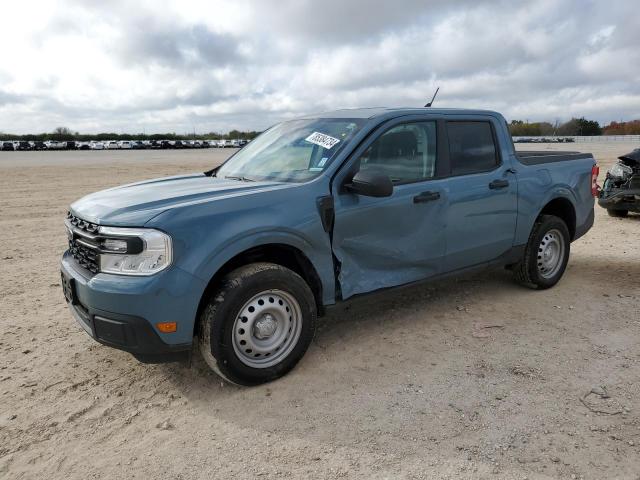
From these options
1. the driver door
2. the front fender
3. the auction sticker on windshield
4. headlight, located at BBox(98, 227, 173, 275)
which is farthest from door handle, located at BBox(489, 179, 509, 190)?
headlight, located at BBox(98, 227, 173, 275)

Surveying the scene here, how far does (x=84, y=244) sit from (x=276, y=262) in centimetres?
126

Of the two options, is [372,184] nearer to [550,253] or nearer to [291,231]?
→ [291,231]

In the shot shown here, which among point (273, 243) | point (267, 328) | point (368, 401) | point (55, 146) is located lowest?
point (368, 401)

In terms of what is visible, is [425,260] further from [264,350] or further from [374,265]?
[264,350]

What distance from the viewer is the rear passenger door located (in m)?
4.38

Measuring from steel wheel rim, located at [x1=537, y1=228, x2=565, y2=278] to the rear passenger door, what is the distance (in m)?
0.57

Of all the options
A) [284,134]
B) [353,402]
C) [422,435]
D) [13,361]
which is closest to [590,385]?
[422,435]

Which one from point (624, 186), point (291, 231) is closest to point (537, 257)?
point (291, 231)

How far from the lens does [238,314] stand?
325cm

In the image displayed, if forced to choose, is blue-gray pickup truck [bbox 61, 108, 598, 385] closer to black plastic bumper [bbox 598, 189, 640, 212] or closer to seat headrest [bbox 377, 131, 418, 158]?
seat headrest [bbox 377, 131, 418, 158]

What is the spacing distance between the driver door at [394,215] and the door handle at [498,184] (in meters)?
0.63

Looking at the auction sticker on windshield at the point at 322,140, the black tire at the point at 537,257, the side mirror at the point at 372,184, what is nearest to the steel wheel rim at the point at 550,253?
the black tire at the point at 537,257

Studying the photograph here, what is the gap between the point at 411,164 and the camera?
4184 millimetres

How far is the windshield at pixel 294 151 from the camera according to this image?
3855mm
